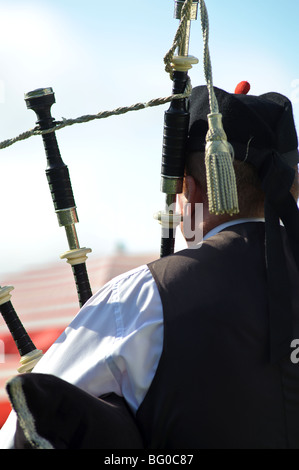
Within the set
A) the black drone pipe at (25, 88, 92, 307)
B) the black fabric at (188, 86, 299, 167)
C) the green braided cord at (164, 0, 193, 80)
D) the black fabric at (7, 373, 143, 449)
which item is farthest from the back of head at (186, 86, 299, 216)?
the black fabric at (7, 373, 143, 449)

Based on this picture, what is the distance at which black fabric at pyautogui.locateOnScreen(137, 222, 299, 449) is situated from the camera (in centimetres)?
166

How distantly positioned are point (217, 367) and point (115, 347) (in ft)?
0.99

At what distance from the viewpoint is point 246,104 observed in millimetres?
2014

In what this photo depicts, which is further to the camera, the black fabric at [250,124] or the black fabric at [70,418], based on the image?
the black fabric at [250,124]

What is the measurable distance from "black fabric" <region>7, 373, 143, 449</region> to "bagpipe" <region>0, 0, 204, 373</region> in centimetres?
66

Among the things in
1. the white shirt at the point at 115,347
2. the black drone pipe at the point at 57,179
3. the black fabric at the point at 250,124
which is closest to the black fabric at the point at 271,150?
the black fabric at the point at 250,124

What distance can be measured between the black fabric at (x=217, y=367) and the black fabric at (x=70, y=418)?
0.11m

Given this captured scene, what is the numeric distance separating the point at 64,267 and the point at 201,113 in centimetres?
458

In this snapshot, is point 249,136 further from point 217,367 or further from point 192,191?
point 217,367

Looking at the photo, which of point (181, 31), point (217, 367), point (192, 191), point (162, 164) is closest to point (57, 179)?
point (162, 164)

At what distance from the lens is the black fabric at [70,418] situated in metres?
1.43

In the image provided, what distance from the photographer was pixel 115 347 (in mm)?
1639

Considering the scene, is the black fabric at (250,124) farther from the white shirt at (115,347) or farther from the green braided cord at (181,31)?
the white shirt at (115,347)

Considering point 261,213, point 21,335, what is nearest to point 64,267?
point 21,335
